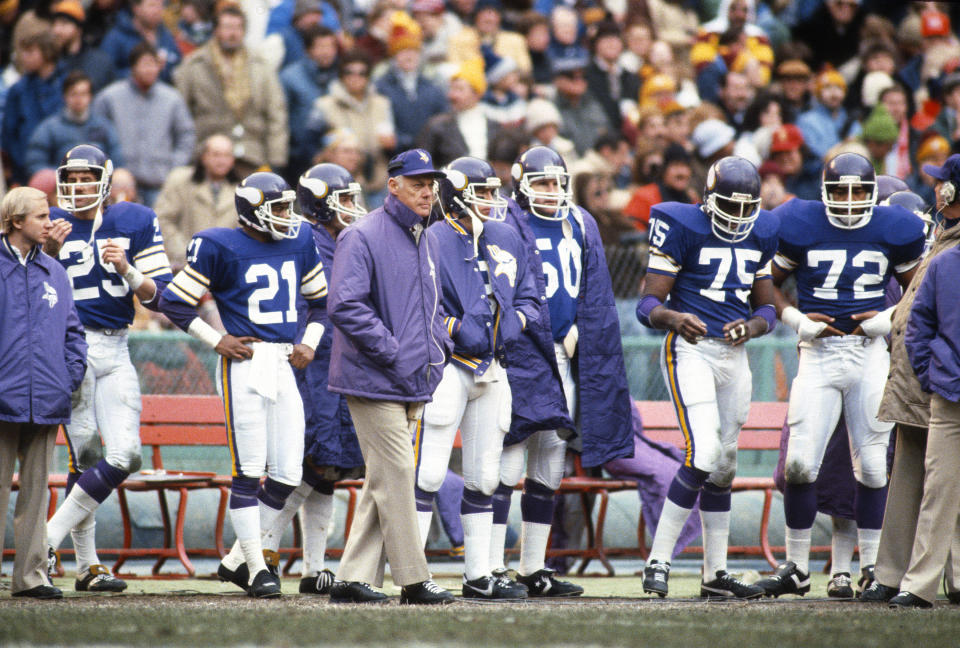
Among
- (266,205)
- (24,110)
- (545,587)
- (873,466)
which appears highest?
(24,110)

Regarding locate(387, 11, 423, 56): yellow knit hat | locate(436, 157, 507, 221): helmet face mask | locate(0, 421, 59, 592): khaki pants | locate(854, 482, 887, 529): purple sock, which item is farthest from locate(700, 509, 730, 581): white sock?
locate(387, 11, 423, 56): yellow knit hat

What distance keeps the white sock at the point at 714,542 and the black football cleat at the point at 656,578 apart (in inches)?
9.2

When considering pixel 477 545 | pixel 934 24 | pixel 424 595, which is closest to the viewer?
pixel 424 595

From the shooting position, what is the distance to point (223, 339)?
287 inches

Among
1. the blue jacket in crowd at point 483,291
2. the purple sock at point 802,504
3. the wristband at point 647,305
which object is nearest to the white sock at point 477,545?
the blue jacket in crowd at point 483,291

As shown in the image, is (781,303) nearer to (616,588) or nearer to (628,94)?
(616,588)

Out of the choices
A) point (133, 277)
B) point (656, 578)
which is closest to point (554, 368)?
point (656, 578)

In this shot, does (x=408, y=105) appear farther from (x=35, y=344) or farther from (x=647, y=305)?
(x=35, y=344)

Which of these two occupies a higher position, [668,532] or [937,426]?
[937,426]

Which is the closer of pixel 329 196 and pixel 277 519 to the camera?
pixel 277 519

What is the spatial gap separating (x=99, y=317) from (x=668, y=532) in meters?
3.32

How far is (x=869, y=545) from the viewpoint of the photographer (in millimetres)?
7910

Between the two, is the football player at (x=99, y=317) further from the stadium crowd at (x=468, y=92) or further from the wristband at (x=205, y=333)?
the stadium crowd at (x=468, y=92)

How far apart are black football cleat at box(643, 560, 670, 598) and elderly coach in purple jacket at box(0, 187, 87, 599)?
3002 millimetres
